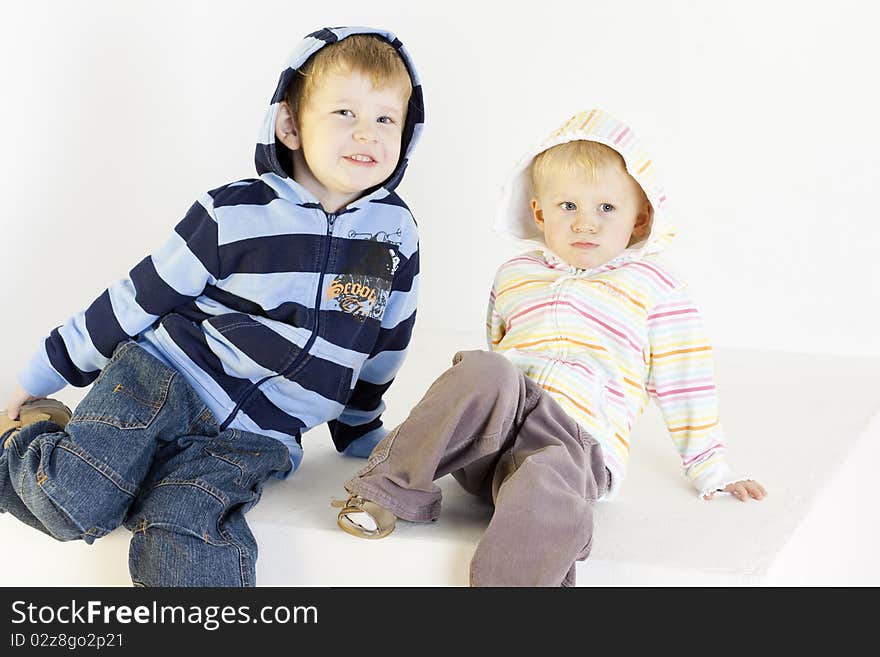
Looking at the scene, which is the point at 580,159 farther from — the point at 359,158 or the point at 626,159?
the point at 359,158

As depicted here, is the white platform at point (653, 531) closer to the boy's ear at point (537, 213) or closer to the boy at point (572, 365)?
the boy at point (572, 365)

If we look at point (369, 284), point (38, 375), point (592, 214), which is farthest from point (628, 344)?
point (38, 375)

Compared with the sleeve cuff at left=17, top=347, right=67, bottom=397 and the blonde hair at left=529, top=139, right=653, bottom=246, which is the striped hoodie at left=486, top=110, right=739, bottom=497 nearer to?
the blonde hair at left=529, top=139, right=653, bottom=246

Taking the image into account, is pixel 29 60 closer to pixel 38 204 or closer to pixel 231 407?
pixel 38 204

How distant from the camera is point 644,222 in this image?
171cm

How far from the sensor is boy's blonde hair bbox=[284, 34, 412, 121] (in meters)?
1.56

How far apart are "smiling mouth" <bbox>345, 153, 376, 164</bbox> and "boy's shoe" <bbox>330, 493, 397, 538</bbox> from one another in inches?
18.0

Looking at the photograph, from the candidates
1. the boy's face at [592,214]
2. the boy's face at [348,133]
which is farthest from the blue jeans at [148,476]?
the boy's face at [592,214]

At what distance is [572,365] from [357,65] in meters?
0.51

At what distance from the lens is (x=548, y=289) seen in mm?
1678

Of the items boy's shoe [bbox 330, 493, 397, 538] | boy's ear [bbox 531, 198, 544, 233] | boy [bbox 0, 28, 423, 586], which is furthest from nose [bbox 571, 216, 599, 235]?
boy's shoe [bbox 330, 493, 397, 538]
